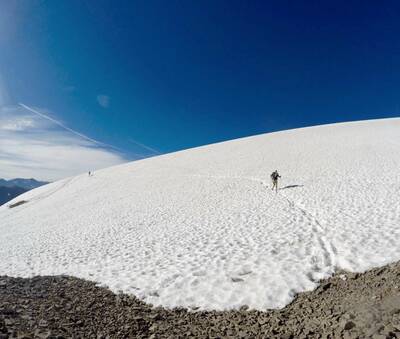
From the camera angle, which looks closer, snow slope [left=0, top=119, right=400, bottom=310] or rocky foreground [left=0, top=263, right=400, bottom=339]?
rocky foreground [left=0, top=263, right=400, bottom=339]

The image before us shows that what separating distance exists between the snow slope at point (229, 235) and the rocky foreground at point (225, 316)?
522 millimetres

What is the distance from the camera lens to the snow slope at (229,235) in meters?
8.38

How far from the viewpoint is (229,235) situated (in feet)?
43.4

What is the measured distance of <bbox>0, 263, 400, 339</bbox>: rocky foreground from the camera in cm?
543

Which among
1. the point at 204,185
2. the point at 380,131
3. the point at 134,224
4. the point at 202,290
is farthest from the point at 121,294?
the point at 380,131

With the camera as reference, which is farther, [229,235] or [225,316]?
[229,235]

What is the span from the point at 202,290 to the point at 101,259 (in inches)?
231

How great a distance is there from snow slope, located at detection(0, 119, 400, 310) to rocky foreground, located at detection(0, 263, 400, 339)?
0.52 metres

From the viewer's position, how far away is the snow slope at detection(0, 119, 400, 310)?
27.5ft

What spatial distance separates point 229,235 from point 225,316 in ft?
21.5

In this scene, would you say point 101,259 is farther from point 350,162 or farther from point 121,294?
point 350,162

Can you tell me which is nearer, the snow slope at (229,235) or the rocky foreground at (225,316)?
the rocky foreground at (225,316)

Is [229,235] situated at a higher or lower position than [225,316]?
higher

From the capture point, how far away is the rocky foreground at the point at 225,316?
543 centimetres
